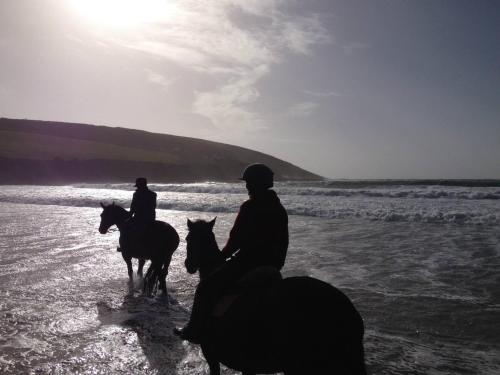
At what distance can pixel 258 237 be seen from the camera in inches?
142

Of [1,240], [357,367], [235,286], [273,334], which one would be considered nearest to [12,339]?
[235,286]

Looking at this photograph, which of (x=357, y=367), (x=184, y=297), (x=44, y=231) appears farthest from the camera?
(x=44, y=231)

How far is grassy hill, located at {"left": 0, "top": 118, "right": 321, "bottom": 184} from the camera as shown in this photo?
5412 centimetres

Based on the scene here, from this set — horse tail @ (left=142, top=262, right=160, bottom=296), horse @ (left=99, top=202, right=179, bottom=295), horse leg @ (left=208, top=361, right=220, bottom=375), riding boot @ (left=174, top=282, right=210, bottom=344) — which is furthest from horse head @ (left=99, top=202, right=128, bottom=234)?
Result: horse leg @ (left=208, top=361, right=220, bottom=375)

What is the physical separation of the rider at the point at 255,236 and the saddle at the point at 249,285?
0.32 ft

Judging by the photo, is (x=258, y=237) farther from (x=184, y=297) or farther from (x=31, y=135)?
(x=31, y=135)

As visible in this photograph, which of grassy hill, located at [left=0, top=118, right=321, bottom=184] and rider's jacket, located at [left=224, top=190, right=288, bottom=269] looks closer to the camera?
rider's jacket, located at [left=224, top=190, right=288, bottom=269]

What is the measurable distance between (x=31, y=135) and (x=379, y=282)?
74529 mm

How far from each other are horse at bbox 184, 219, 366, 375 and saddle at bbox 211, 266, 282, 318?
0.03 ft

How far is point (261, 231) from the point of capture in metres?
3.60

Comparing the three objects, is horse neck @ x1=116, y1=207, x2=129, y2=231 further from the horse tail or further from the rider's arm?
the rider's arm

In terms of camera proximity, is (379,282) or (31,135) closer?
(379,282)

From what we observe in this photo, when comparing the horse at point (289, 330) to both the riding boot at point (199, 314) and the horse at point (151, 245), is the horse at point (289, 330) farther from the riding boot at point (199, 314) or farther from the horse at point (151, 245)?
the horse at point (151, 245)

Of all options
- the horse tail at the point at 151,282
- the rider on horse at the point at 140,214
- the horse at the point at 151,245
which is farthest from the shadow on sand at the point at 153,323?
the rider on horse at the point at 140,214
